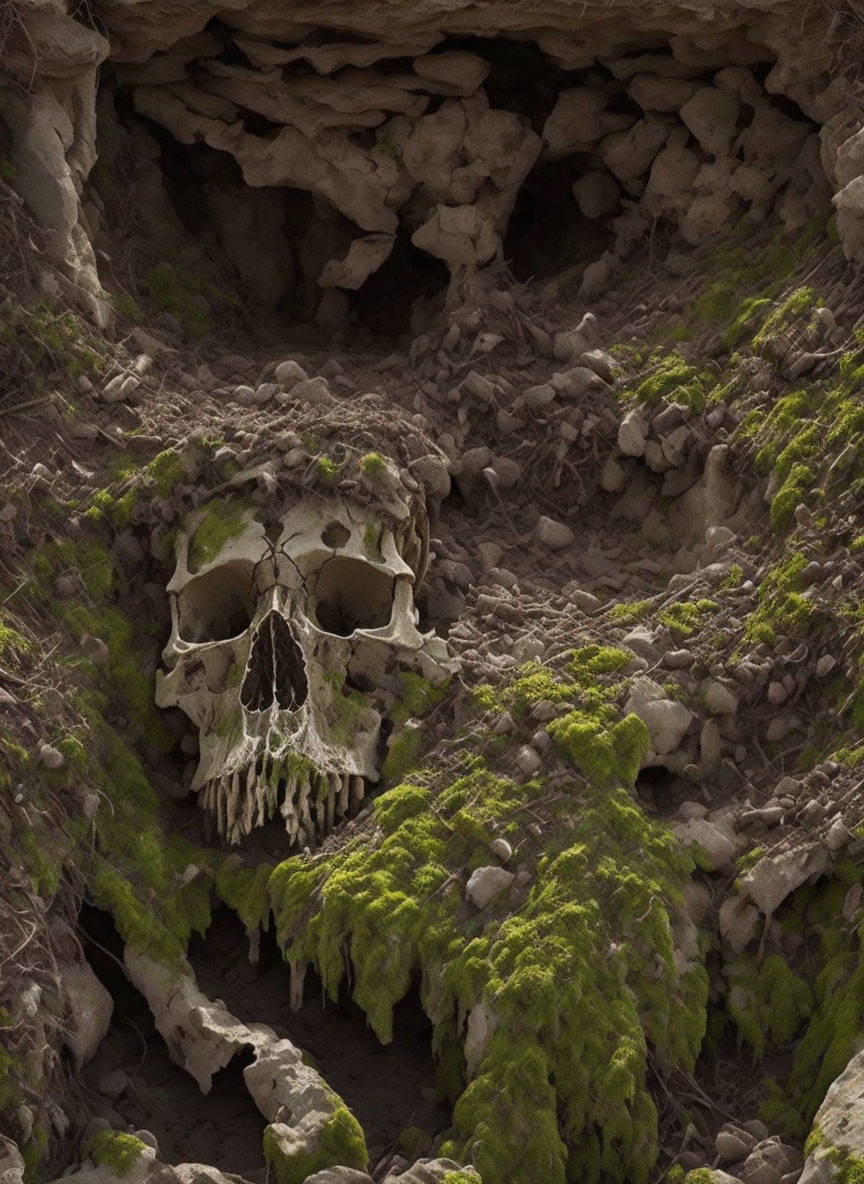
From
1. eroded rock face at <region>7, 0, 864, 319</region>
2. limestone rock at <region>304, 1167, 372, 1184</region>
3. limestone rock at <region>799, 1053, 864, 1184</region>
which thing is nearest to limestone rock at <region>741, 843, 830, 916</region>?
limestone rock at <region>799, 1053, 864, 1184</region>

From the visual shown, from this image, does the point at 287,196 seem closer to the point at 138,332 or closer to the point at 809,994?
the point at 138,332

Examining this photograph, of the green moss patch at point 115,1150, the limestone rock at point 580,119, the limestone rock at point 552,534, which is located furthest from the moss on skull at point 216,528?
the limestone rock at point 580,119

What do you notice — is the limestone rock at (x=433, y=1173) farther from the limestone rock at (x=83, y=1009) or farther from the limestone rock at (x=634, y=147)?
the limestone rock at (x=634, y=147)

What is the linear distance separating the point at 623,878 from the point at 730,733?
3.46 feet

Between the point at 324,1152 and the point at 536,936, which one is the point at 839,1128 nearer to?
the point at 536,936

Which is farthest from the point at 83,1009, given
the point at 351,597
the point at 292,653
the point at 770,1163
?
the point at 770,1163

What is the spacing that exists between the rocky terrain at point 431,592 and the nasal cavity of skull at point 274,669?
26 millimetres

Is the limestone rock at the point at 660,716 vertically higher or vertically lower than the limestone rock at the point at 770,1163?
higher

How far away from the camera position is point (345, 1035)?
11.5 m

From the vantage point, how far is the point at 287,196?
1576 centimetres

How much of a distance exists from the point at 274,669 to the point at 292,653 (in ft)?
0.68

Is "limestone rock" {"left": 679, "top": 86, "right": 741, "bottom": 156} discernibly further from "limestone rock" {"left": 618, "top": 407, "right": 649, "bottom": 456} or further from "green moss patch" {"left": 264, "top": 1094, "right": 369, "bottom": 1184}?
"green moss patch" {"left": 264, "top": 1094, "right": 369, "bottom": 1184}

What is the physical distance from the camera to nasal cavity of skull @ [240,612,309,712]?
1202cm

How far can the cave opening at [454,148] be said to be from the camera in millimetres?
14609
